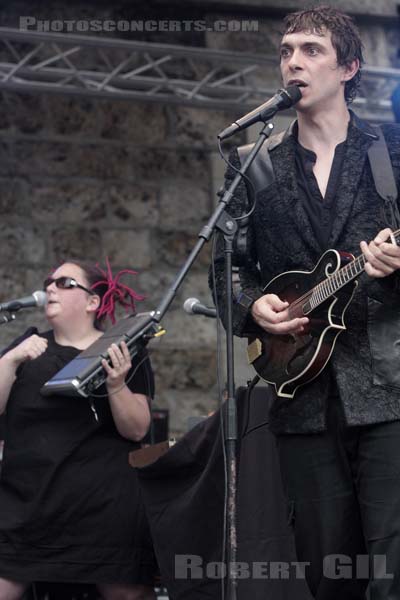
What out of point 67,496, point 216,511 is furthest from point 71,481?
point 216,511

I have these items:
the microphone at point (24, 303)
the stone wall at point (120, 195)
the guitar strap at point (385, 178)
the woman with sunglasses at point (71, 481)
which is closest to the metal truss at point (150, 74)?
the stone wall at point (120, 195)

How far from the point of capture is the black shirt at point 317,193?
2.99 meters

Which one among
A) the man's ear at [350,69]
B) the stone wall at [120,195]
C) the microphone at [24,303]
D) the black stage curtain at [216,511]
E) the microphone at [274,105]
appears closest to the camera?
the microphone at [274,105]

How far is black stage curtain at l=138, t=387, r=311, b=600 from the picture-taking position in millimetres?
3488

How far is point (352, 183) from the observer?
2979mm

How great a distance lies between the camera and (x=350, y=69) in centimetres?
322

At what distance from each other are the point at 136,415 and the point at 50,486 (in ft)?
1.55

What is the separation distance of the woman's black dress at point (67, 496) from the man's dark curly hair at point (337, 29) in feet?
5.97

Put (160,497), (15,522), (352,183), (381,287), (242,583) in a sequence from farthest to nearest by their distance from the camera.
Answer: (15,522)
(160,497)
(242,583)
(352,183)
(381,287)

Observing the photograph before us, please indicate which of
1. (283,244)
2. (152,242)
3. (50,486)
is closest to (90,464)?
(50,486)

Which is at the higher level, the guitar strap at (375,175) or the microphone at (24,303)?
the guitar strap at (375,175)

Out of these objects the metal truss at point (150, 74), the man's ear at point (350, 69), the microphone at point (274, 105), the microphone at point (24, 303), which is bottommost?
the microphone at point (24, 303)

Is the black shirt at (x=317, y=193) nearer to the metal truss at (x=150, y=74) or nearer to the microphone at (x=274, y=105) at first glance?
the microphone at (x=274, y=105)

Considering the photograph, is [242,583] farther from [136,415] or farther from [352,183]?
[352,183]
